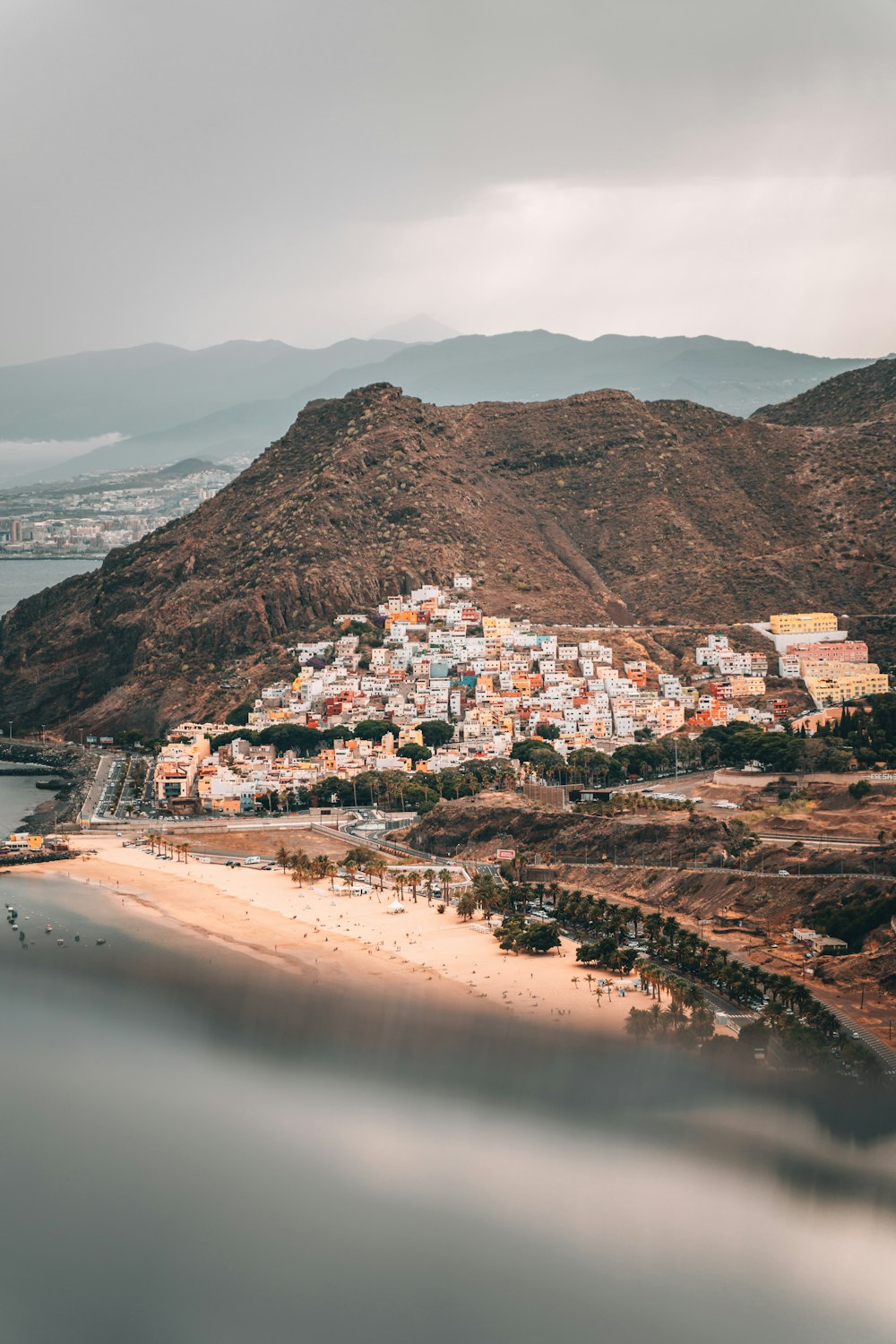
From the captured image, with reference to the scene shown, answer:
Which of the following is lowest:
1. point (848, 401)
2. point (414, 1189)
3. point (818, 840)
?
point (414, 1189)

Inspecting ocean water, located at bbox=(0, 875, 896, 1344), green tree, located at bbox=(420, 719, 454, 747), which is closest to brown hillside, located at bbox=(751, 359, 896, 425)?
green tree, located at bbox=(420, 719, 454, 747)

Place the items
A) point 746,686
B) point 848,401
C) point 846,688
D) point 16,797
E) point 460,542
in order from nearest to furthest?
point 16,797 < point 846,688 < point 746,686 < point 460,542 < point 848,401

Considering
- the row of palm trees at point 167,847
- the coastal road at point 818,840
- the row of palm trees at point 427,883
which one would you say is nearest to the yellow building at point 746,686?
the coastal road at point 818,840

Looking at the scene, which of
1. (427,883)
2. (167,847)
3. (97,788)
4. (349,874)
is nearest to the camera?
(427,883)

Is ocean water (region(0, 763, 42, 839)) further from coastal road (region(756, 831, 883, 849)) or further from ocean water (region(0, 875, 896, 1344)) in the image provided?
coastal road (region(756, 831, 883, 849))

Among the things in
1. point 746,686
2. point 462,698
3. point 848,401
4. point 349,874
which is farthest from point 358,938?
point 848,401

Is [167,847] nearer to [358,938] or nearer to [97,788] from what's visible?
[97,788]
